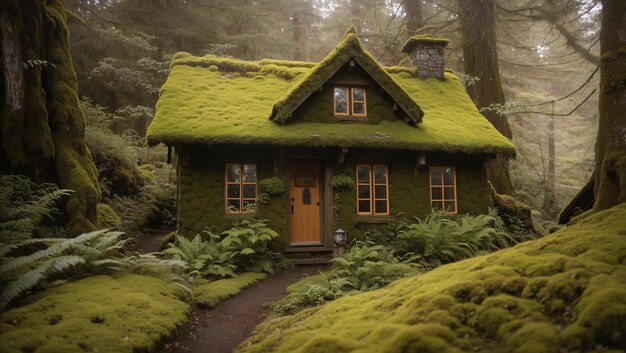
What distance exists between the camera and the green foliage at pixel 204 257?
9.09 metres

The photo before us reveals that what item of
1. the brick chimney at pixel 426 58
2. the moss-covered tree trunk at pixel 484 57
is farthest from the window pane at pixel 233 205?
the moss-covered tree trunk at pixel 484 57

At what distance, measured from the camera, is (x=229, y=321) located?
648 cm

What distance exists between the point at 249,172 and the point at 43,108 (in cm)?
534

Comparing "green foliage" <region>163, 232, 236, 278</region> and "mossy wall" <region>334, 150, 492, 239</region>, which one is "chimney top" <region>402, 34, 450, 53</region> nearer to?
"mossy wall" <region>334, 150, 492, 239</region>

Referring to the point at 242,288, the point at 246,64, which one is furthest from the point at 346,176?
the point at 246,64

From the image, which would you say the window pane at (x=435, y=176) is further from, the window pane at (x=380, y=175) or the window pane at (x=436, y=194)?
the window pane at (x=380, y=175)

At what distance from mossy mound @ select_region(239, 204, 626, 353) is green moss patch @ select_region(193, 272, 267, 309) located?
9.75 ft

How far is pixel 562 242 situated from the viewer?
12.9 ft

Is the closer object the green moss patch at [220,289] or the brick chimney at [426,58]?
the green moss patch at [220,289]

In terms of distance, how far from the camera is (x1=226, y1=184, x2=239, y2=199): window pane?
458 inches

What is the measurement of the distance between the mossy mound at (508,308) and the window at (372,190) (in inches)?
310

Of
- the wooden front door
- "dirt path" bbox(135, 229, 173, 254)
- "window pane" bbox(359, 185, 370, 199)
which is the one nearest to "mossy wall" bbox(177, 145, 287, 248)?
the wooden front door

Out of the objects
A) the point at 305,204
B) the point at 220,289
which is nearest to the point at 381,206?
the point at 305,204

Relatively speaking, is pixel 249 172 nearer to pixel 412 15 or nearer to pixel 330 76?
pixel 330 76
